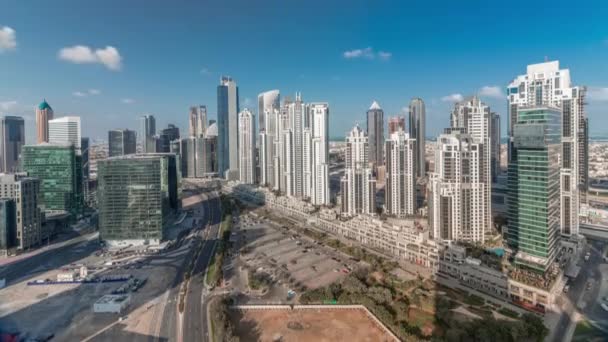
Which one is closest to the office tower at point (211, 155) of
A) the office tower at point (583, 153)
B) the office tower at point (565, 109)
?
the office tower at point (565, 109)

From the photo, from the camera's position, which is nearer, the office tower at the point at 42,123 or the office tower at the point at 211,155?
the office tower at the point at 42,123

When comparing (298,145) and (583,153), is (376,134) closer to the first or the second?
(298,145)

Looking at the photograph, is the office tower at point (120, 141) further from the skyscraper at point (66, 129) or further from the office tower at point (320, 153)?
the office tower at point (320, 153)

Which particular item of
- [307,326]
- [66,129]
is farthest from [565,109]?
[66,129]

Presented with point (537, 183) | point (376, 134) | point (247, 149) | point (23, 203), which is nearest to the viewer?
point (537, 183)

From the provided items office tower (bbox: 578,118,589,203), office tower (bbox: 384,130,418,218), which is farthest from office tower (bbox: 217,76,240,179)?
office tower (bbox: 578,118,589,203)

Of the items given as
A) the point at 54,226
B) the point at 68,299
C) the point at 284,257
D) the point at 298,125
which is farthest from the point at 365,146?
the point at 54,226

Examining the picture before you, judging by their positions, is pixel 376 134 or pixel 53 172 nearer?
pixel 53 172
